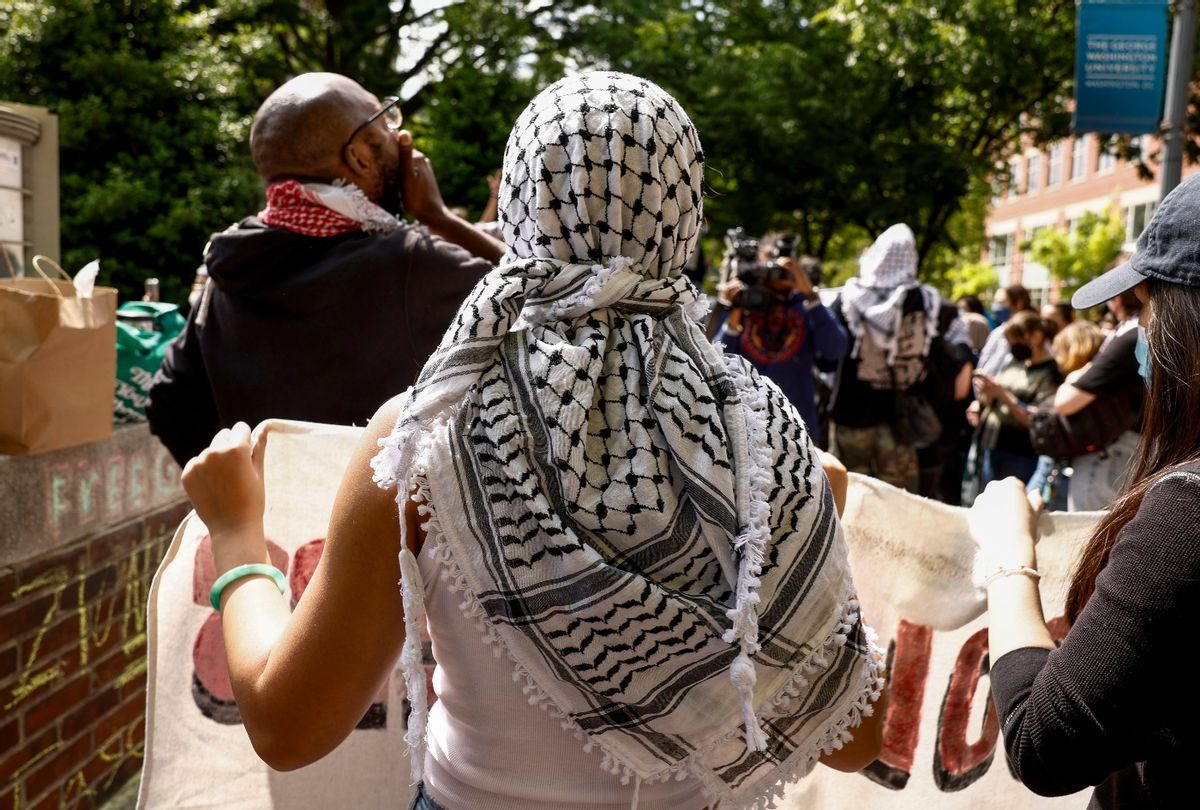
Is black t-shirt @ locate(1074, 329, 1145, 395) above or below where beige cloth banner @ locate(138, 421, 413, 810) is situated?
above

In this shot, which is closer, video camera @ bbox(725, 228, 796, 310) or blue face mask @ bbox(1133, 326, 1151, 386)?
blue face mask @ bbox(1133, 326, 1151, 386)

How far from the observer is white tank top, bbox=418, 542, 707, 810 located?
1.41 metres

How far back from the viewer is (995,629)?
1.64 metres

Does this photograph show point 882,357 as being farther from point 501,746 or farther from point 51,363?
point 501,746

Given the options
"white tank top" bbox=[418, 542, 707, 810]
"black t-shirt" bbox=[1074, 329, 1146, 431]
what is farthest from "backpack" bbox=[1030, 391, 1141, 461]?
"white tank top" bbox=[418, 542, 707, 810]

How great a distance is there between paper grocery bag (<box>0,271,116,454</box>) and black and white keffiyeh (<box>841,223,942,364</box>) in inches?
176

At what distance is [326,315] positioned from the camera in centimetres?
240

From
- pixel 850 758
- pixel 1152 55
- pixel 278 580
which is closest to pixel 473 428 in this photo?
pixel 278 580

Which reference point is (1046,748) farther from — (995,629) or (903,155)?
(903,155)

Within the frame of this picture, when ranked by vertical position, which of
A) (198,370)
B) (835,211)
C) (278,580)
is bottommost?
(278,580)

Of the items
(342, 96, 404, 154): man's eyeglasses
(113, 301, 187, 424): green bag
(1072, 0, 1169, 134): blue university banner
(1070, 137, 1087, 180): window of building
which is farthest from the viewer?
(1070, 137, 1087, 180): window of building

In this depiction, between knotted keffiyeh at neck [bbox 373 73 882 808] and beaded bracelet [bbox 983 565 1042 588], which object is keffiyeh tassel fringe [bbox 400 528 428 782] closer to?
knotted keffiyeh at neck [bbox 373 73 882 808]

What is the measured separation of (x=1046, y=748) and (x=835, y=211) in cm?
1792

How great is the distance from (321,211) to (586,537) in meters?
1.43
